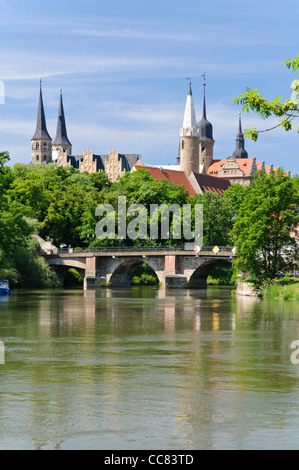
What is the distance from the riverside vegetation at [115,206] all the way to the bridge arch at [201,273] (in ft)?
8.49

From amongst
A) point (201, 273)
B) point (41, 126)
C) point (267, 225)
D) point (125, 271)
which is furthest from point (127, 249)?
point (41, 126)

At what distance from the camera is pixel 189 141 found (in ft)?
533

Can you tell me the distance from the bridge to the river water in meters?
47.8

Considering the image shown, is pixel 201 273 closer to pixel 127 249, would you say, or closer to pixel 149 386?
pixel 127 249

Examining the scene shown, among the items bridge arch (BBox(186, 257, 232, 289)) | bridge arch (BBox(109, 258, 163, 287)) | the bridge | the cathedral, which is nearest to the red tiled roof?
the cathedral

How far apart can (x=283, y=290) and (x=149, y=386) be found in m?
36.0

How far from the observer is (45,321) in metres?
35.2

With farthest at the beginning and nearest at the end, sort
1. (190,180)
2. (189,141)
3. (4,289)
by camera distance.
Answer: (189,141), (190,180), (4,289)

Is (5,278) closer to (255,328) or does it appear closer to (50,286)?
(50,286)

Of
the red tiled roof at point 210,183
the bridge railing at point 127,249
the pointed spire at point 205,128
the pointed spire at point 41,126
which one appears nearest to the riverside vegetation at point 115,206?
the bridge railing at point 127,249

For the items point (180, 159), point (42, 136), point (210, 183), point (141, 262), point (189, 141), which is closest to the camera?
point (141, 262)

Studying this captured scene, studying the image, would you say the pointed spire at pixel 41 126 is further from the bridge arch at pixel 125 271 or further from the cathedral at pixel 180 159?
the bridge arch at pixel 125 271
